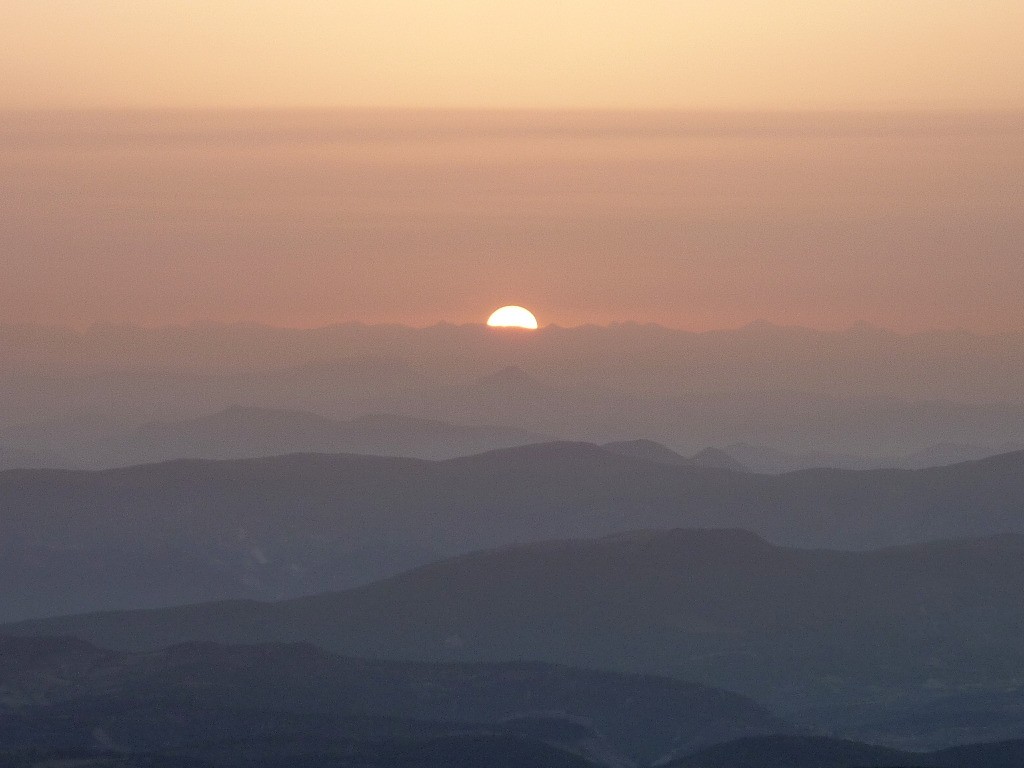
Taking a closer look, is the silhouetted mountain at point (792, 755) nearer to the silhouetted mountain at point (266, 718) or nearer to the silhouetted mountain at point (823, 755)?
the silhouetted mountain at point (823, 755)

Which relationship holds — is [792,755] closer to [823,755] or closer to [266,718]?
[823,755]

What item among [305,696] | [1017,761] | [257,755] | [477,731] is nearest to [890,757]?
[1017,761]

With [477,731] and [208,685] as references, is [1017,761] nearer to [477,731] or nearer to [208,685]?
[477,731]

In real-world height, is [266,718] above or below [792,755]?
above

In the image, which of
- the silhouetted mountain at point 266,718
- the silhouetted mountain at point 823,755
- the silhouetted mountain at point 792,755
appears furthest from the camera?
the silhouetted mountain at point 266,718

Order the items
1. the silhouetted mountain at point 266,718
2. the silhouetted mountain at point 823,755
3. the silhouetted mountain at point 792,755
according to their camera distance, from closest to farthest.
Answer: the silhouetted mountain at point 792,755
the silhouetted mountain at point 823,755
the silhouetted mountain at point 266,718

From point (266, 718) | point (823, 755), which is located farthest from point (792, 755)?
point (266, 718)

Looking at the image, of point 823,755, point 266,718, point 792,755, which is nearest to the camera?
point 823,755

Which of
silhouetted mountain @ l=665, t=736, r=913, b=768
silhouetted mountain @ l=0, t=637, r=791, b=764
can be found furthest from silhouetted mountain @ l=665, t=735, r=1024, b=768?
silhouetted mountain @ l=0, t=637, r=791, b=764

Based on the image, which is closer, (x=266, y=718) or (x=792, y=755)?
(x=792, y=755)

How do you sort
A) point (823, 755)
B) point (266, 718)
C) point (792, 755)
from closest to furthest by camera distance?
point (823, 755) < point (792, 755) < point (266, 718)

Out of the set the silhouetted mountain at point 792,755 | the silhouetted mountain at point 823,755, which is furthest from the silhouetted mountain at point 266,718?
the silhouetted mountain at point 823,755
